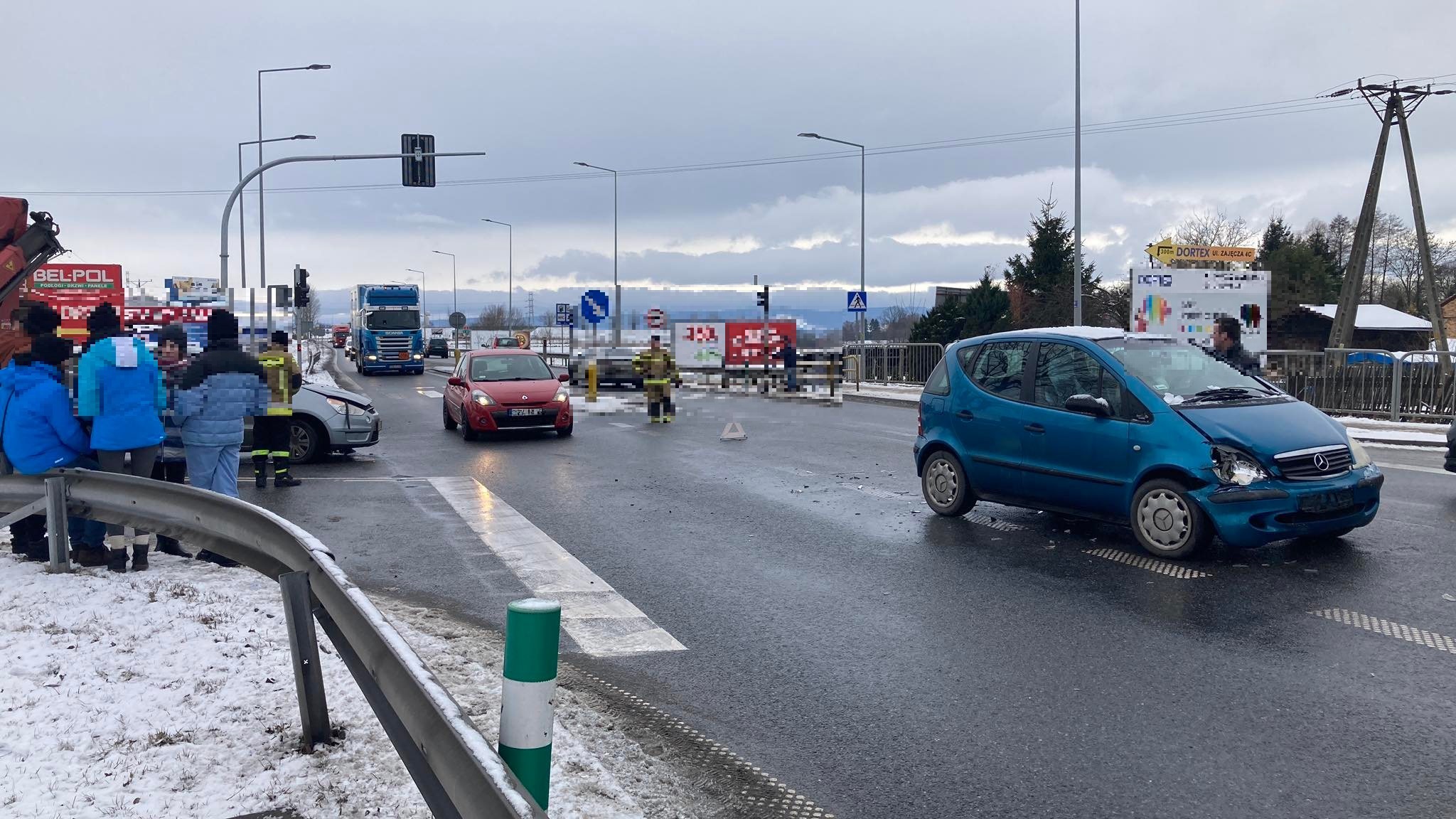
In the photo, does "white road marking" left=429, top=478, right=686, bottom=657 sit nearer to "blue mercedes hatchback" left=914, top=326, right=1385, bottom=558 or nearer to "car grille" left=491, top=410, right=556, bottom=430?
"blue mercedes hatchback" left=914, top=326, right=1385, bottom=558

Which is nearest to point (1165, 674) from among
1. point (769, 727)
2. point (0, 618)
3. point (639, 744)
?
point (769, 727)

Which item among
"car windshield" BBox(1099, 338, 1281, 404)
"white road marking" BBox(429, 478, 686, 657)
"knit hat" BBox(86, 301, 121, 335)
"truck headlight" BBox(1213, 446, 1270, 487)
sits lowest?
"white road marking" BBox(429, 478, 686, 657)

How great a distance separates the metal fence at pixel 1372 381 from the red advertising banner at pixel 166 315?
25.8 meters

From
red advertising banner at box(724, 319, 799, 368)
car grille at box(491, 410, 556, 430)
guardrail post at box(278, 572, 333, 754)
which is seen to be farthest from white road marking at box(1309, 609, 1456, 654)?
red advertising banner at box(724, 319, 799, 368)

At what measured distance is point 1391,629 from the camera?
21.2 feet

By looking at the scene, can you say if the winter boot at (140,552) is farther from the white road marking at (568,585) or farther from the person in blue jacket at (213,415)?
the white road marking at (568,585)

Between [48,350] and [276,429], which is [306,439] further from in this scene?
[48,350]

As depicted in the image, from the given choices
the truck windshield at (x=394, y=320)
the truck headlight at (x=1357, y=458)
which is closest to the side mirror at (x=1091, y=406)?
the truck headlight at (x=1357, y=458)

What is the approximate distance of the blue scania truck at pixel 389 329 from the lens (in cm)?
5044

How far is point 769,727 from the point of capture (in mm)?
5102

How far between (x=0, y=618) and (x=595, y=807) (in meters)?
3.82

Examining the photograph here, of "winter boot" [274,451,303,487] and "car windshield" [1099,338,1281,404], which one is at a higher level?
"car windshield" [1099,338,1281,404]

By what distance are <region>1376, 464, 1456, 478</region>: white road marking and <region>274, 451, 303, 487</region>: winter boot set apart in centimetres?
1252

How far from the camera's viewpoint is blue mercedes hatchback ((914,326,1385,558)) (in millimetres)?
7953
